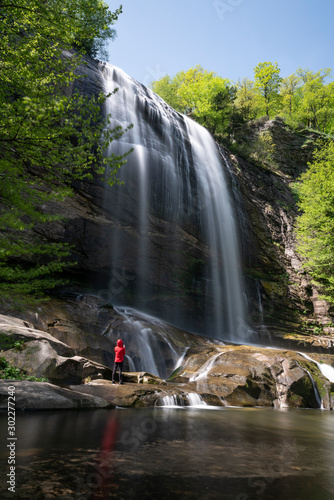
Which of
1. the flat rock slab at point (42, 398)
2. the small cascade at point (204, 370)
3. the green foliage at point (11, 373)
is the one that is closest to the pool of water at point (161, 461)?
the flat rock slab at point (42, 398)

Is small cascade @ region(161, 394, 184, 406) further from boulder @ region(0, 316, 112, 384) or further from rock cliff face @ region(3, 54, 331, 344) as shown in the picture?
rock cliff face @ region(3, 54, 331, 344)

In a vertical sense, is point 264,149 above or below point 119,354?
above

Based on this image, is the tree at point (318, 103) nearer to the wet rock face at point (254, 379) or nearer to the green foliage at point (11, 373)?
the wet rock face at point (254, 379)

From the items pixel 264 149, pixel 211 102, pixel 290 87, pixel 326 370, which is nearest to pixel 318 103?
pixel 290 87

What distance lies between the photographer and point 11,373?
742cm

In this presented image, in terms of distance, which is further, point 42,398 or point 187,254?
point 187,254

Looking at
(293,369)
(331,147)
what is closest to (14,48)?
(293,369)

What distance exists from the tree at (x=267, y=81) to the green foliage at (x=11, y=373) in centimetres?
4558

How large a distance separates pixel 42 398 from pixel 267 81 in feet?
156

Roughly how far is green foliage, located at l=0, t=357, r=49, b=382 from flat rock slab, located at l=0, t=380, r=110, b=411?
87 cm

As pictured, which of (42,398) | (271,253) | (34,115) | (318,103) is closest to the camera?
(34,115)

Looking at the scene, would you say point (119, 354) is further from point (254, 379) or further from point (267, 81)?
point (267, 81)

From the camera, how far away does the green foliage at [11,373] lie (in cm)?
731

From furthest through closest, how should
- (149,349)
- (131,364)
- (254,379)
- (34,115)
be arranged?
(149,349)
(131,364)
(254,379)
(34,115)
